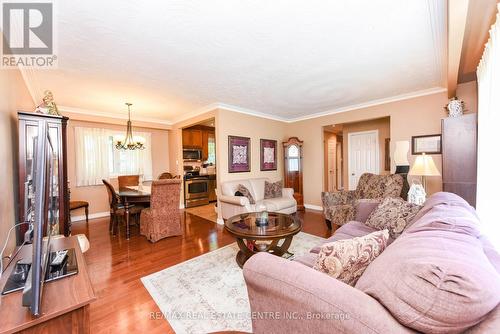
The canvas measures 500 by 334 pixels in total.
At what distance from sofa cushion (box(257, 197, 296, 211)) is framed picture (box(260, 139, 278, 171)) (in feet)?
3.56

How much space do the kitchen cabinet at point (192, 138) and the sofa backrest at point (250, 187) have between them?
247 centimetres

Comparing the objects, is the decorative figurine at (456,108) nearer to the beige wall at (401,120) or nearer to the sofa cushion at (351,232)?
the beige wall at (401,120)

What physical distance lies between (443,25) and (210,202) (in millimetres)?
5997

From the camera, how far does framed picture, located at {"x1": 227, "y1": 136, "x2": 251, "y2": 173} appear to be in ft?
14.8

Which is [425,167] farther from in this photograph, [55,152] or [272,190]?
[55,152]

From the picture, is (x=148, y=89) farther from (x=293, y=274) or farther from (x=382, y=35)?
(x=293, y=274)

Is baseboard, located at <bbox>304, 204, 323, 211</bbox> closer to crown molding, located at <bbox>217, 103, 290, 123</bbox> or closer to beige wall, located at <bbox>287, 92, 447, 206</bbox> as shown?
beige wall, located at <bbox>287, 92, 447, 206</bbox>

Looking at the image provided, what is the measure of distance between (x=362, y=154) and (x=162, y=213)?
499 centimetres

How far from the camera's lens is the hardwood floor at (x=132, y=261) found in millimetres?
1672

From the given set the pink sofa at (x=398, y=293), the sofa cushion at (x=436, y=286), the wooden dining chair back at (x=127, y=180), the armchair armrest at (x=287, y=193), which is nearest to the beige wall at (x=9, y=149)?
the pink sofa at (x=398, y=293)

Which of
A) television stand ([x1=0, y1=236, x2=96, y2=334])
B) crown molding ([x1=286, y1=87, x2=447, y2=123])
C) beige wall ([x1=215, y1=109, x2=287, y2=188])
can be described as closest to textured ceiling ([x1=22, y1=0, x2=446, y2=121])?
crown molding ([x1=286, y1=87, x2=447, y2=123])

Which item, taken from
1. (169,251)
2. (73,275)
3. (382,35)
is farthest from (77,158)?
(382,35)

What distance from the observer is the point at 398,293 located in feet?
2.18

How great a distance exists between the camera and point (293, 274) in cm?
84
